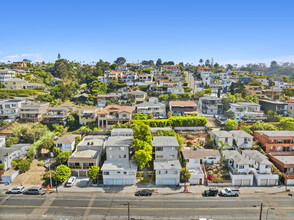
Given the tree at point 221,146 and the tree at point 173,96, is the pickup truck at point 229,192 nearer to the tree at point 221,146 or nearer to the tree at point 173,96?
the tree at point 221,146

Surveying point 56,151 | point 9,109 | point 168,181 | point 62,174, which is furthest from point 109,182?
point 9,109

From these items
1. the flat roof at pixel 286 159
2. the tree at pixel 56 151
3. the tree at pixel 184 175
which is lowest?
the tree at pixel 184 175

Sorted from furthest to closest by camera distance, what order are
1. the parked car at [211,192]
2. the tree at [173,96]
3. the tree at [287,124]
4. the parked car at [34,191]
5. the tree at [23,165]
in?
the tree at [173,96] → the tree at [287,124] → the tree at [23,165] → the parked car at [34,191] → the parked car at [211,192]

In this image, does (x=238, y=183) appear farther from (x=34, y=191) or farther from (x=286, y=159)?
(x=34, y=191)

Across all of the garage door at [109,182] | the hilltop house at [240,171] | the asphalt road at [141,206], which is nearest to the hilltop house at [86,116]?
the garage door at [109,182]

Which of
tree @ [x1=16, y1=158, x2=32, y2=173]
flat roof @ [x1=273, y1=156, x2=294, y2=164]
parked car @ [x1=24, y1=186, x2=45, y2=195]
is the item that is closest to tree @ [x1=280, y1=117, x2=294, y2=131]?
flat roof @ [x1=273, y1=156, x2=294, y2=164]

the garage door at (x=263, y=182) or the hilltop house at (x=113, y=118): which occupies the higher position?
the hilltop house at (x=113, y=118)

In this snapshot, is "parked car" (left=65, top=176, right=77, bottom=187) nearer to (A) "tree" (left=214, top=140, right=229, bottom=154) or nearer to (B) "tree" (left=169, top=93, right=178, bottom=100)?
(A) "tree" (left=214, top=140, right=229, bottom=154)

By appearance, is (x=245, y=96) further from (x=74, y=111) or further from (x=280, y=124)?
(x=74, y=111)
